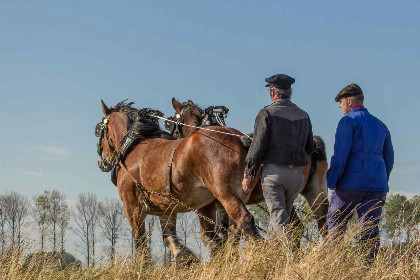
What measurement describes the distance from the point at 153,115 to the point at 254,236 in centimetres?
404

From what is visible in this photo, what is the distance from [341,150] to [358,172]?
1.01ft

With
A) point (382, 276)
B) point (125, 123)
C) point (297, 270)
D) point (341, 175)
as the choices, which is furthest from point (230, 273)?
point (125, 123)

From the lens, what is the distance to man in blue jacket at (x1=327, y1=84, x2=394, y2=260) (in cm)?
703

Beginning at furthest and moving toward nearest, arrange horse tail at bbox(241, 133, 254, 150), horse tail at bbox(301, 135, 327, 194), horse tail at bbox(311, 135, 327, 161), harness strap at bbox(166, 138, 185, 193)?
horse tail at bbox(311, 135, 327, 161), horse tail at bbox(301, 135, 327, 194), harness strap at bbox(166, 138, 185, 193), horse tail at bbox(241, 133, 254, 150)

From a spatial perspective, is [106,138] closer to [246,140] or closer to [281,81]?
[246,140]

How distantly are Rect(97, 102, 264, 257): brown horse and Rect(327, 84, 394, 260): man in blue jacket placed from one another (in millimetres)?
1153

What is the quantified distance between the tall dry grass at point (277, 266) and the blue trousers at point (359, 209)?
0.22 meters

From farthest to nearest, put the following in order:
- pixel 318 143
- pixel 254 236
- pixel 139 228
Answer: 1. pixel 139 228
2. pixel 318 143
3. pixel 254 236

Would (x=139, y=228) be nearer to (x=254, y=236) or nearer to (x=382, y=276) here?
(x=254, y=236)

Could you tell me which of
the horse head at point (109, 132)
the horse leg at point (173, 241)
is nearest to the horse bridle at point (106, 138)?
the horse head at point (109, 132)

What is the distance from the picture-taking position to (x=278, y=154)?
7.09 meters

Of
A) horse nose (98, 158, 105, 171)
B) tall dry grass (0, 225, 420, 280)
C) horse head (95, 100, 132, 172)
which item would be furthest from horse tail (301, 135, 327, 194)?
horse nose (98, 158, 105, 171)

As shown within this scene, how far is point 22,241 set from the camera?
26.5 ft

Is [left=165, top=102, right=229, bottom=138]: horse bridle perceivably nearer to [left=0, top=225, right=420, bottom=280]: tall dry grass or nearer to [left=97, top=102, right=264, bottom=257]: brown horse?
[left=97, top=102, right=264, bottom=257]: brown horse
